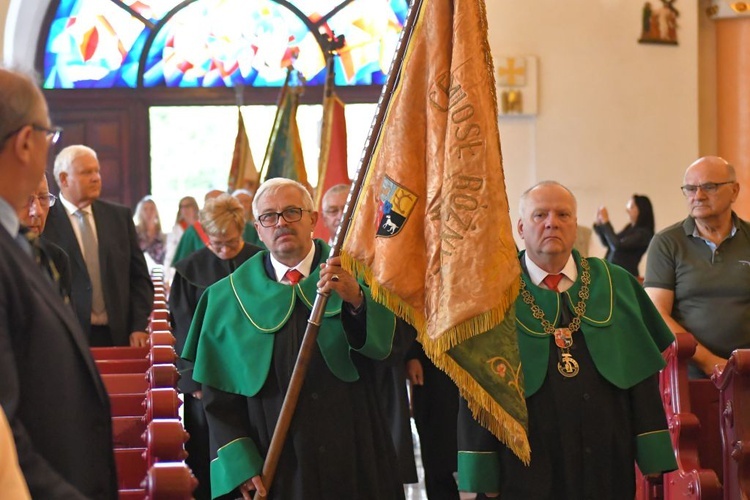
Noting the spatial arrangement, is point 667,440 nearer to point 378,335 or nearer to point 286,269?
point 378,335

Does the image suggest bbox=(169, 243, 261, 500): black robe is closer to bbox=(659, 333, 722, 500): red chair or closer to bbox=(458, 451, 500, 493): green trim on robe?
bbox=(458, 451, 500, 493): green trim on robe

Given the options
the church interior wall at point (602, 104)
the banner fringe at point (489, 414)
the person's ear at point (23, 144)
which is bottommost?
the banner fringe at point (489, 414)

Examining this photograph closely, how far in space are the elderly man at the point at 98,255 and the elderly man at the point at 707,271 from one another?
3.10 m

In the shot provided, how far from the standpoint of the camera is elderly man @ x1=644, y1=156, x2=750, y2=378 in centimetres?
559

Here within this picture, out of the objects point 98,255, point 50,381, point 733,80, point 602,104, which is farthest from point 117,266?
point 733,80

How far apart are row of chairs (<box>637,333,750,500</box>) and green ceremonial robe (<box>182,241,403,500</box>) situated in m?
1.24

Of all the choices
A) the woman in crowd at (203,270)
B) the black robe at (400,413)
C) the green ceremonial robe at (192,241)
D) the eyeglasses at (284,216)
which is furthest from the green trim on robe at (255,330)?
the green ceremonial robe at (192,241)

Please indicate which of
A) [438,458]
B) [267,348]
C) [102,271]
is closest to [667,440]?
[267,348]

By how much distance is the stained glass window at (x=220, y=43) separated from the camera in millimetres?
14945

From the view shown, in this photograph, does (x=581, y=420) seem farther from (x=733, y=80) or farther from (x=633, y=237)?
(x=733, y=80)

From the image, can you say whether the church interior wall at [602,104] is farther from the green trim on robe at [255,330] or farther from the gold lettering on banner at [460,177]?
the gold lettering on banner at [460,177]

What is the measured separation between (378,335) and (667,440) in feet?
3.67

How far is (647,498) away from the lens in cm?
516

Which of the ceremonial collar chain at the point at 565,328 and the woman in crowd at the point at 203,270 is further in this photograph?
the woman in crowd at the point at 203,270
